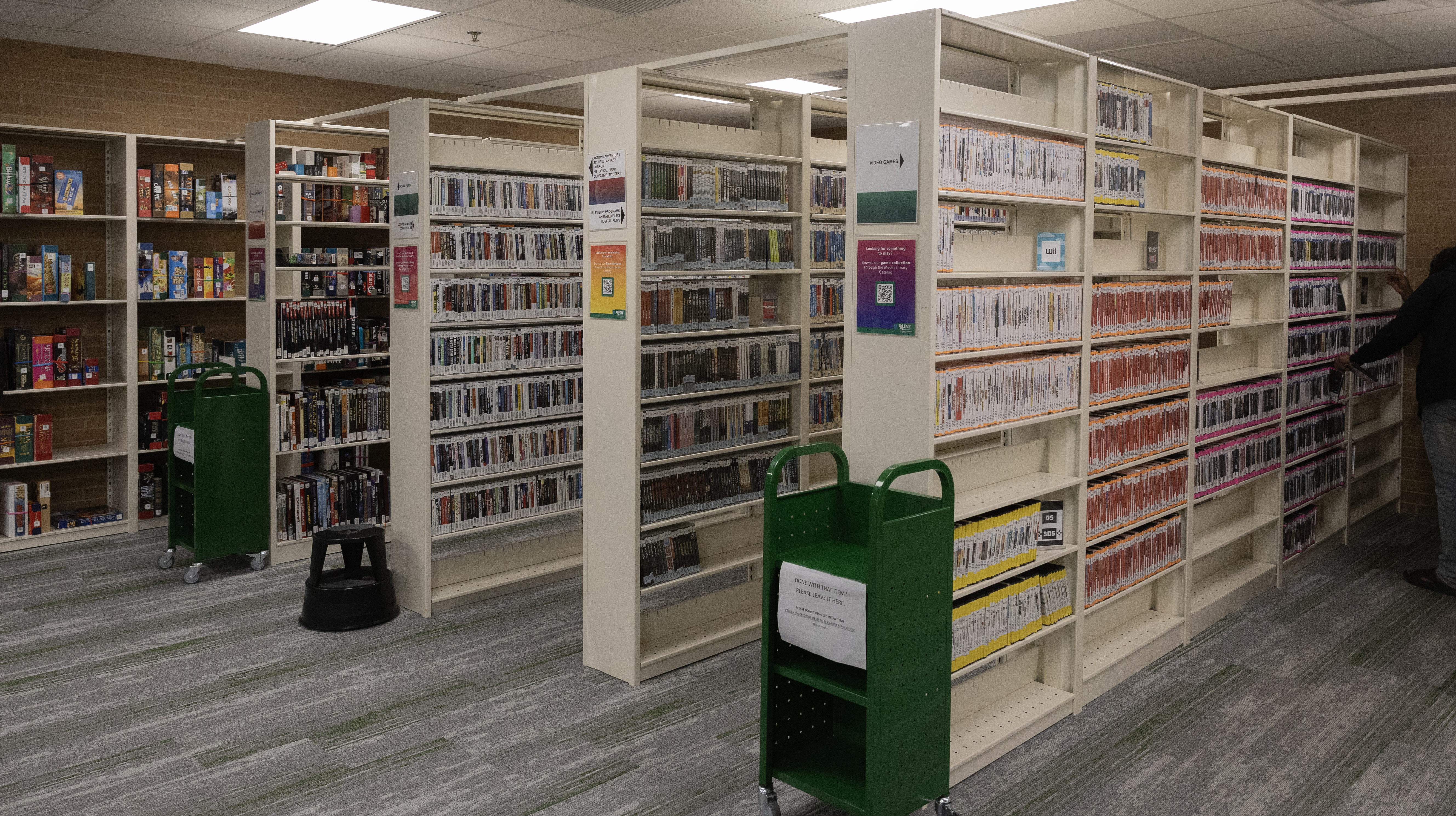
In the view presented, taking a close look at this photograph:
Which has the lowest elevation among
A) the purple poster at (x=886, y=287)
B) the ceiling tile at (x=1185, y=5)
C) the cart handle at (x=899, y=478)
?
the cart handle at (x=899, y=478)

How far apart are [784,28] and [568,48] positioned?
5.12 ft

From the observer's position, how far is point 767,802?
3240 mm

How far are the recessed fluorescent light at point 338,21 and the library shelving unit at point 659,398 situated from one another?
2.32 m

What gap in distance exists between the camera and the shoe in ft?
19.1

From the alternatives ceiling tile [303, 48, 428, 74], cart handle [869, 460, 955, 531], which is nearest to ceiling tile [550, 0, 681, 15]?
ceiling tile [303, 48, 428, 74]

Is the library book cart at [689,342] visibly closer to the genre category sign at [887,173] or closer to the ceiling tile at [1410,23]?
the genre category sign at [887,173]

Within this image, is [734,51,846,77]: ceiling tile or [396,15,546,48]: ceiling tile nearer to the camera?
[396,15,546,48]: ceiling tile

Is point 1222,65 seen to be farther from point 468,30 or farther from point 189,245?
point 189,245

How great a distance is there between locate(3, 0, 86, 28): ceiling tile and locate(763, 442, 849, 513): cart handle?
209 inches

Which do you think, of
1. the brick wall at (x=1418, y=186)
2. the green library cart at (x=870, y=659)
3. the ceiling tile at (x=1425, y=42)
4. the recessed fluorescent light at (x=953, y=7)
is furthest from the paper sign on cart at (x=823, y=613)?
the brick wall at (x=1418, y=186)

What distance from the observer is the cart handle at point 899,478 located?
2867 mm

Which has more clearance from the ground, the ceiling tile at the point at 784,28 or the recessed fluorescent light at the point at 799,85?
the recessed fluorescent light at the point at 799,85

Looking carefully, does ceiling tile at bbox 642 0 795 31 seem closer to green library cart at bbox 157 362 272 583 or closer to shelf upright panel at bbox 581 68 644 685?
shelf upright panel at bbox 581 68 644 685

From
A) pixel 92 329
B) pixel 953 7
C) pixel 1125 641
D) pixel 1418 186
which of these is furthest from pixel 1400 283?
pixel 92 329
